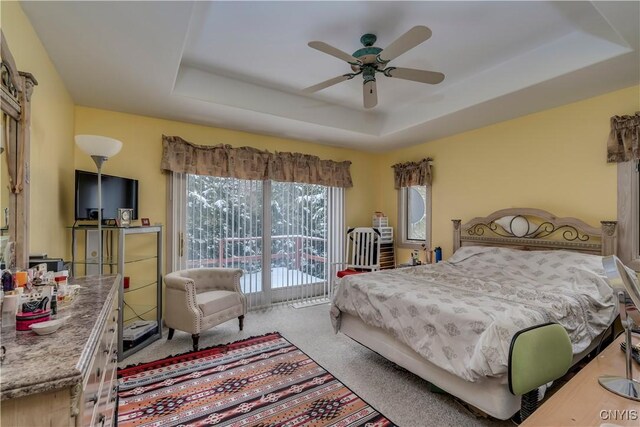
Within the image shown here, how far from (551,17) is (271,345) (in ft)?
11.8

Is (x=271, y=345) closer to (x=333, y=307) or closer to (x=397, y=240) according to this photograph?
(x=333, y=307)

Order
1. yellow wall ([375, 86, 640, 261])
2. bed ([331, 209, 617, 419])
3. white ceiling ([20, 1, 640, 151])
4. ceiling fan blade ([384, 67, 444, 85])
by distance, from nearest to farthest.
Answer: bed ([331, 209, 617, 419]) < white ceiling ([20, 1, 640, 151]) < ceiling fan blade ([384, 67, 444, 85]) < yellow wall ([375, 86, 640, 261])

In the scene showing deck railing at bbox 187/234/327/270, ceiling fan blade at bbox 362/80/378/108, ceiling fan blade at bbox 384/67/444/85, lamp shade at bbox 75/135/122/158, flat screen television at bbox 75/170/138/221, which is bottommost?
deck railing at bbox 187/234/327/270

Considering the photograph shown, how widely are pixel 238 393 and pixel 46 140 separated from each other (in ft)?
7.57

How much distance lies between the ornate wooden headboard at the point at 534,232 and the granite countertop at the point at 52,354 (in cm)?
380

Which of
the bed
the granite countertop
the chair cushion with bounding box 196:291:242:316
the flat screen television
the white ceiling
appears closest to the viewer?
the granite countertop

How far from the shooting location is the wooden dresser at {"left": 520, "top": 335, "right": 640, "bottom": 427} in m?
0.93

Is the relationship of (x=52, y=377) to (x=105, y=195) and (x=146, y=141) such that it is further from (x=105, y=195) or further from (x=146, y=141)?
(x=146, y=141)

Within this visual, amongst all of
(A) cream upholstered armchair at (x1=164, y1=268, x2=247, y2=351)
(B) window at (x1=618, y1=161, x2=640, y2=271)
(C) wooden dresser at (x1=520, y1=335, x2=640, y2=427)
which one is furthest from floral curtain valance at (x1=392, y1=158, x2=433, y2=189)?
(C) wooden dresser at (x1=520, y1=335, x2=640, y2=427)

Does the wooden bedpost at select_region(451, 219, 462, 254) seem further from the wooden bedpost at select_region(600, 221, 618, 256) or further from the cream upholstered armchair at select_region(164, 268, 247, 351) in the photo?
the cream upholstered armchair at select_region(164, 268, 247, 351)

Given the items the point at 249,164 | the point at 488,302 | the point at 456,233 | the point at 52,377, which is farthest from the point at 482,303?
the point at 249,164

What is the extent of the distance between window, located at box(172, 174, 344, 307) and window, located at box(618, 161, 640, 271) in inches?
129

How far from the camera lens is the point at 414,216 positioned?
4918 mm

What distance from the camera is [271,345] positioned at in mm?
3059
